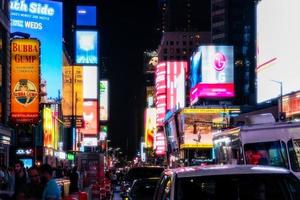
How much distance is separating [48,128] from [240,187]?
2368 inches

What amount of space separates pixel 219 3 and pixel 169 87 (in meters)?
42.5

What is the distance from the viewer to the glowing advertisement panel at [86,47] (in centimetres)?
12281

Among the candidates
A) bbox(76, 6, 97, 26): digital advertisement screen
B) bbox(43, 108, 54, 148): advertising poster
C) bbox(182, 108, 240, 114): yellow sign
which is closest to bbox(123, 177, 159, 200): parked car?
bbox(43, 108, 54, 148): advertising poster

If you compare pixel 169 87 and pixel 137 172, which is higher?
pixel 169 87

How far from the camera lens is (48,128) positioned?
68.2m

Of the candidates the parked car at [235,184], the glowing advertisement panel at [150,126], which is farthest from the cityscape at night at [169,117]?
the glowing advertisement panel at [150,126]

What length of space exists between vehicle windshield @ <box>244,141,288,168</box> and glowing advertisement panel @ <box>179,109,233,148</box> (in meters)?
69.4

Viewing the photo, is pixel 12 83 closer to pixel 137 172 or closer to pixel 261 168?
pixel 137 172

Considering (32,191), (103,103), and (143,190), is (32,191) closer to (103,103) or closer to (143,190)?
(143,190)

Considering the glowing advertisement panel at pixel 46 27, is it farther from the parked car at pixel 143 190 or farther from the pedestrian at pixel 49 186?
the pedestrian at pixel 49 186

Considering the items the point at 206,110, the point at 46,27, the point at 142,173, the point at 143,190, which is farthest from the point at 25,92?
the point at 206,110

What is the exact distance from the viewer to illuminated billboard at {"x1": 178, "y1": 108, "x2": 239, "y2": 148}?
90.2 m

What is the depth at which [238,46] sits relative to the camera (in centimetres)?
15825

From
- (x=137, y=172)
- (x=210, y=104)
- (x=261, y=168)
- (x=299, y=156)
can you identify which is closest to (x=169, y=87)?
(x=210, y=104)
